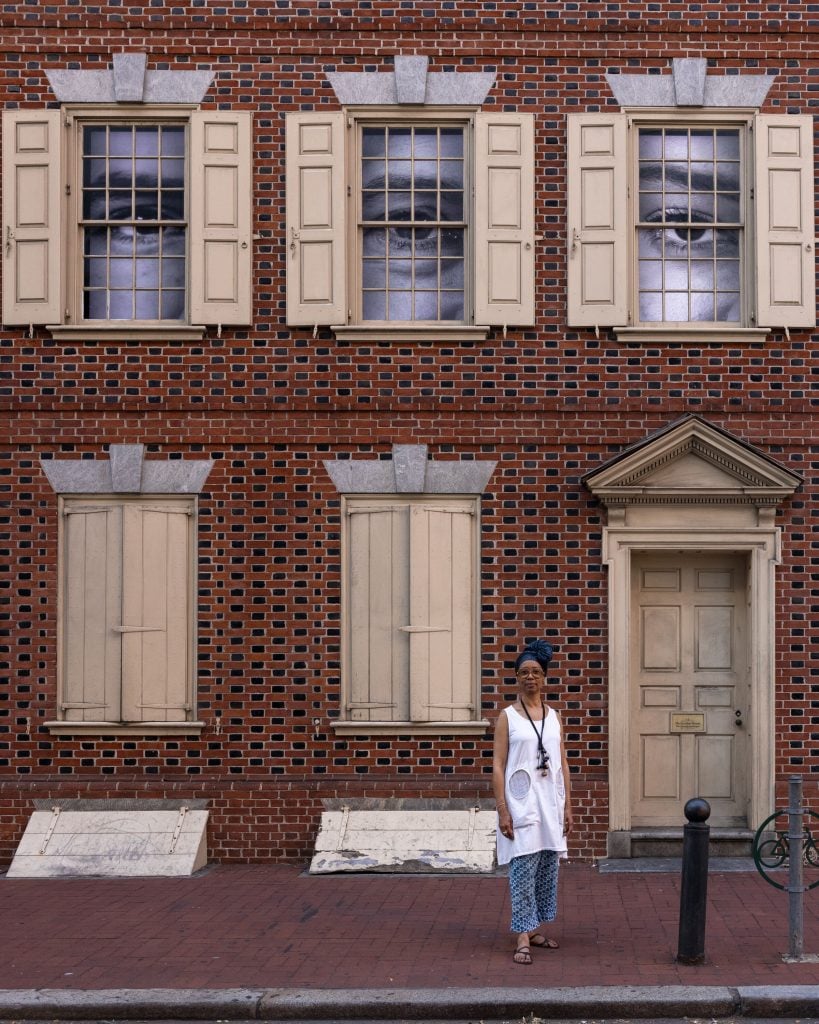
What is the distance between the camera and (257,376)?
12.5 metres

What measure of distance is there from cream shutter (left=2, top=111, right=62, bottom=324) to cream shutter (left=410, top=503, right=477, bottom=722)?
3726 millimetres

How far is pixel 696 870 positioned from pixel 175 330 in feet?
21.5

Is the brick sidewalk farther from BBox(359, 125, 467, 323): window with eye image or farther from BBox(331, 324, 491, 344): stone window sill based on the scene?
BBox(359, 125, 467, 323): window with eye image

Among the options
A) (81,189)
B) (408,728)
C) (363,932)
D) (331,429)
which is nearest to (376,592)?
(408,728)

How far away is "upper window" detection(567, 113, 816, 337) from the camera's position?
12492mm

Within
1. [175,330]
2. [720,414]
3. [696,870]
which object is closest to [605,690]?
[720,414]

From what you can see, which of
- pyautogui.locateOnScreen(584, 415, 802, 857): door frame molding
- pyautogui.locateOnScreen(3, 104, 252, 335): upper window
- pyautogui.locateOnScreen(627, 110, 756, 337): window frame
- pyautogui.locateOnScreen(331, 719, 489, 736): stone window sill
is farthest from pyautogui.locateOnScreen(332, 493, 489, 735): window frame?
pyautogui.locateOnScreen(627, 110, 756, 337): window frame

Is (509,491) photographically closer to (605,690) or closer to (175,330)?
(605,690)

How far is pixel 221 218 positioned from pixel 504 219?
243 centimetres

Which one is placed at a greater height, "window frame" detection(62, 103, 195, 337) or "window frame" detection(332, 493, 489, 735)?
"window frame" detection(62, 103, 195, 337)

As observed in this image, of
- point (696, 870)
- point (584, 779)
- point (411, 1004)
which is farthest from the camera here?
point (584, 779)

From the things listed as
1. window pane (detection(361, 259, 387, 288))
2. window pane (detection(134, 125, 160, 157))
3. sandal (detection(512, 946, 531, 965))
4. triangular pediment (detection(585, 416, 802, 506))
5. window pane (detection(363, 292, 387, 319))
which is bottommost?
sandal (detection(512, 946, 531, 965))

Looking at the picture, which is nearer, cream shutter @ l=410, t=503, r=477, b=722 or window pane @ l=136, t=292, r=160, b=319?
cream shutter @ l=410, t=503, r=477, b=722

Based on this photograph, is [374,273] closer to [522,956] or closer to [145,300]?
Result: [145,300]
